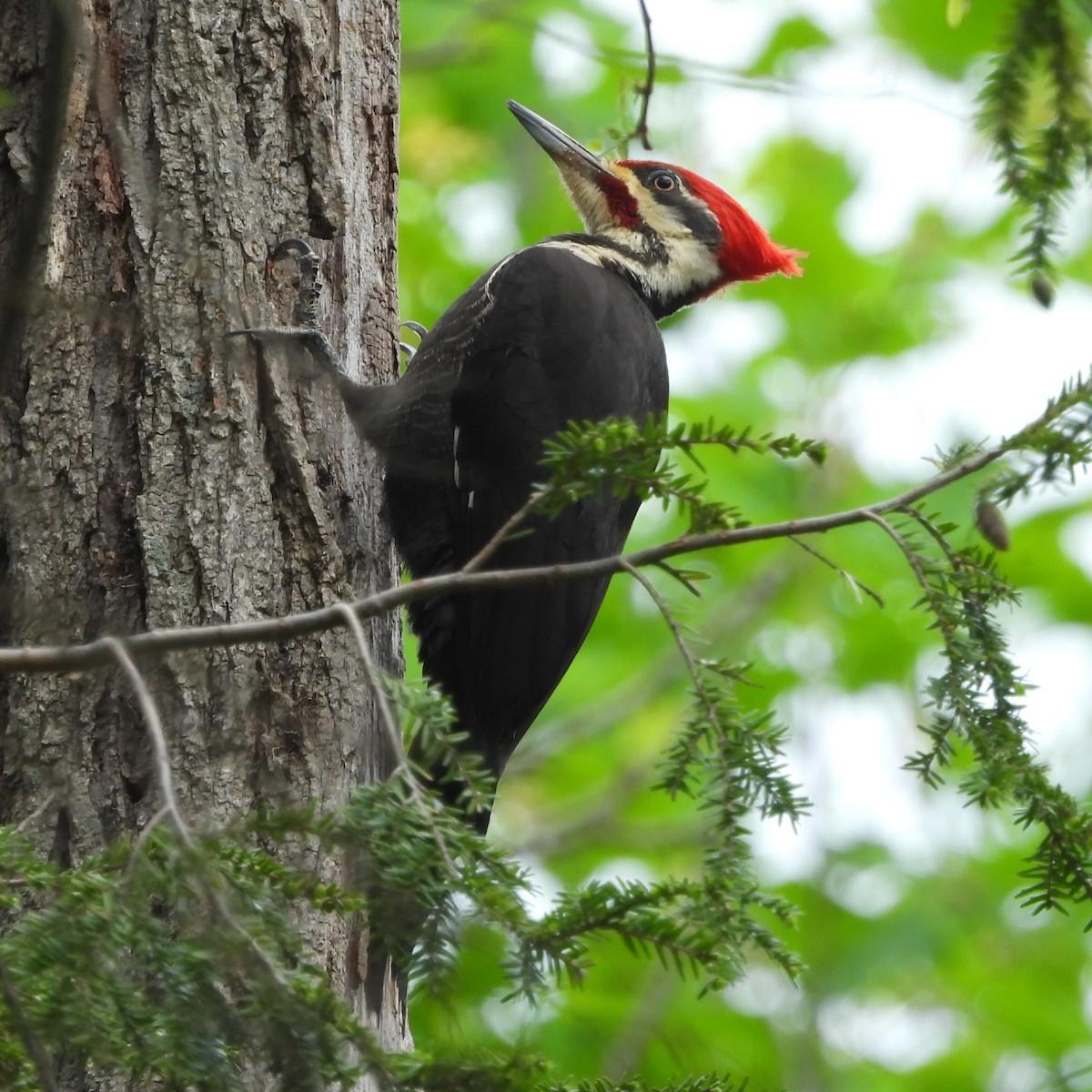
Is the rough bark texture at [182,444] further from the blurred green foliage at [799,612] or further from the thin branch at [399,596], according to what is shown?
the blurred green foliage at [799,612]

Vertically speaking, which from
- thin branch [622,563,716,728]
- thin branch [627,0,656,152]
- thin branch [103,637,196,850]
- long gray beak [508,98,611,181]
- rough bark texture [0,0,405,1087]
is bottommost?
thin branch [103,637,196,850]

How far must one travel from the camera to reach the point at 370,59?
2.69 metres

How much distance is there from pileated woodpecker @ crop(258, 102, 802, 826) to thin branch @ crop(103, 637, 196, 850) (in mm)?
1311

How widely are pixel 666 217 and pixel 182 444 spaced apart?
6.74ft

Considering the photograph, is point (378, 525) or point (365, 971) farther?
point (378, 525)

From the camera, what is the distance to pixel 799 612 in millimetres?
6340

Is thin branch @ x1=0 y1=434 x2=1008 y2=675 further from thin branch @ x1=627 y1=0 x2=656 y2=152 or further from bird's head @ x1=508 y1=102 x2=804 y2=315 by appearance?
bird's head @ x1=508 y1=102 x2=804 y2=315

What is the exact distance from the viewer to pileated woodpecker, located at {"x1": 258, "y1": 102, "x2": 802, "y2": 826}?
2789 mm

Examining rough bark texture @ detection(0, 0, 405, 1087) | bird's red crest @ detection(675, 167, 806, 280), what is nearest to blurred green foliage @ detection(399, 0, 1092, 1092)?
bird's red crest @ detection(675, 167, 806, 280)

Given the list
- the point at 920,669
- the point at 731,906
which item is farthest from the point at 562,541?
the point at 920,669

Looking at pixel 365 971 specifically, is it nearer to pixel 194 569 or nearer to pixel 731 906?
pixel 194 569

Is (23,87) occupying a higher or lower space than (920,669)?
lower

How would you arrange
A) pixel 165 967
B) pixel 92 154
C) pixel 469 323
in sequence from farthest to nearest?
1. pixel 469 323
2. pixel 92 154
3. pixel 165 967

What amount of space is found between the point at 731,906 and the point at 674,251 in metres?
2.60
